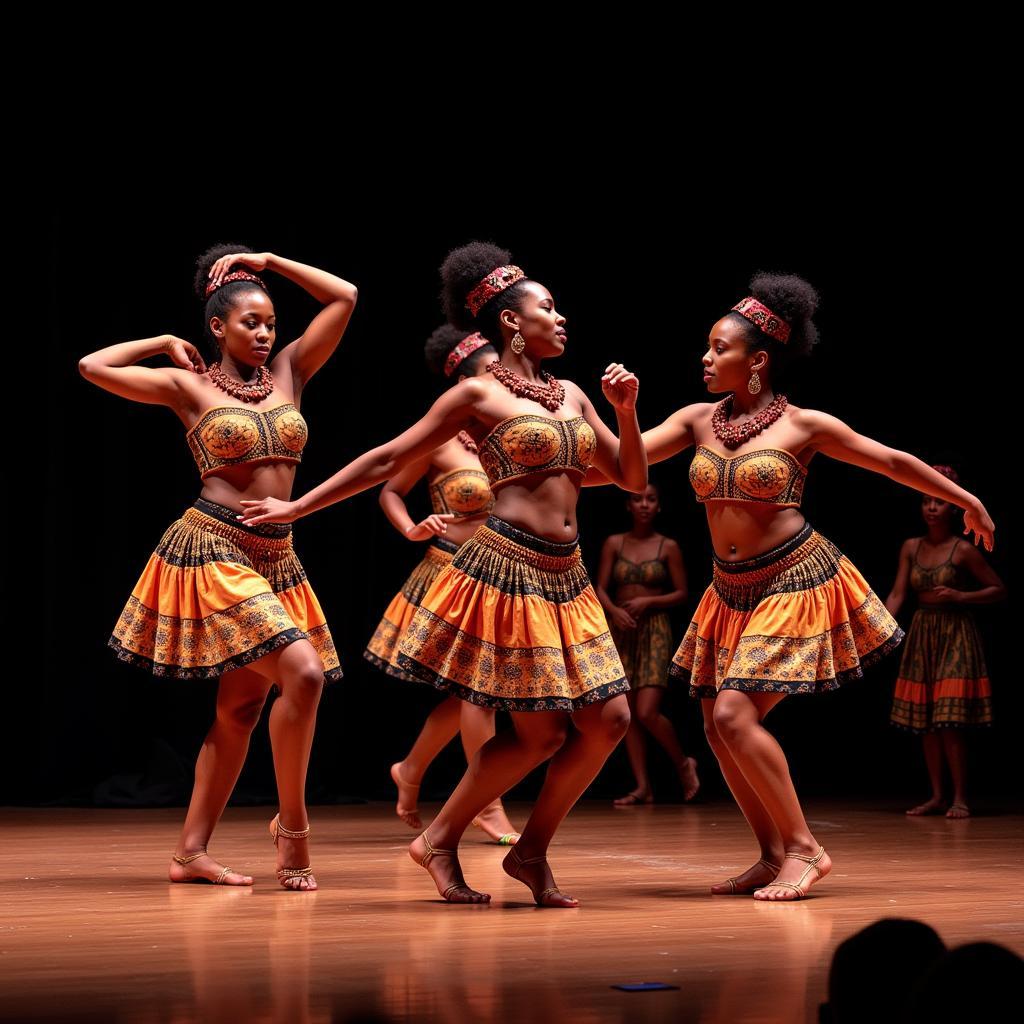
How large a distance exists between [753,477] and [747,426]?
0.57 feet

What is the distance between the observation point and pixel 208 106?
23.8 feet

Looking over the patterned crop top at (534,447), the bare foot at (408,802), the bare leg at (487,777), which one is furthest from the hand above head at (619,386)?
the bare foot at (408,802)

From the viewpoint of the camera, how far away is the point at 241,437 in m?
4.41

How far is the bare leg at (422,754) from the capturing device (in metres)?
5.96

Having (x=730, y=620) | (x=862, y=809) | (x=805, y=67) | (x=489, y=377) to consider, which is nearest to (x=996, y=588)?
(x=862, y=809)

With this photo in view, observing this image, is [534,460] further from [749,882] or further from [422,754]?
[422,754]

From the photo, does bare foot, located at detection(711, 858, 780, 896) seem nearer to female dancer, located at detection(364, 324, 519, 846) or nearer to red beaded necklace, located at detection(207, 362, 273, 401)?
female dancer, located at detection(364, 324, 519, 846)

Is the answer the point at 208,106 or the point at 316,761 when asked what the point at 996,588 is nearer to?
the point at 316,761

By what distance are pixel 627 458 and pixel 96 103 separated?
393 centimetres

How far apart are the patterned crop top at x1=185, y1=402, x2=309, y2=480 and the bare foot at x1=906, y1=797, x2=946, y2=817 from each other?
3579mm

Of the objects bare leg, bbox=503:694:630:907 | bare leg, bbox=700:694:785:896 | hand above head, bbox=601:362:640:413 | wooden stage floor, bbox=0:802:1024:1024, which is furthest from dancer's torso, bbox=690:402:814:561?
wooden stage floor, bbox=0:802:1024:1024

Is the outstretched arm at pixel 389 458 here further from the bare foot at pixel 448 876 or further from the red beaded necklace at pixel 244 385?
the bare foot at pixel 448 876

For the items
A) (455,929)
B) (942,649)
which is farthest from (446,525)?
(942,649)

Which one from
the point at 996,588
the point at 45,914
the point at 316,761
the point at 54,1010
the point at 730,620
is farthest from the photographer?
the point at 316,761
